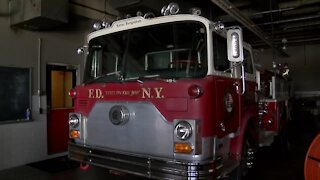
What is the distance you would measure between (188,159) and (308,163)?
3.73ft

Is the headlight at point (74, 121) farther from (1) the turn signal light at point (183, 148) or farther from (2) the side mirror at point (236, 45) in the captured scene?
(2) the side mirror at point (236, 45)

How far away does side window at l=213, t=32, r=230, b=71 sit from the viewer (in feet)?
10.3

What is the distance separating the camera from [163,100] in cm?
288

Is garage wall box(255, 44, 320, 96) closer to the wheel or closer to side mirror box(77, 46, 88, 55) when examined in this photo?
the wheel

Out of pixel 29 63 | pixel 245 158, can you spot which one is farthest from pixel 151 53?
pixel 29 63

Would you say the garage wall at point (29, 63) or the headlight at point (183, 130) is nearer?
the headlight at point (183, 130)

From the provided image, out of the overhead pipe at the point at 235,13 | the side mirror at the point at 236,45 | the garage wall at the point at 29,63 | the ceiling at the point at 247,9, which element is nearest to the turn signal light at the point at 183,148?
the side mirror at the point at 236,45

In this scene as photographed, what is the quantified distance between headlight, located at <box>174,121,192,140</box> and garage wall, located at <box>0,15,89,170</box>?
4.07 m

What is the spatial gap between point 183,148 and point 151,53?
1196 millimetres

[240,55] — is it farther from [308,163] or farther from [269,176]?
[269,176]

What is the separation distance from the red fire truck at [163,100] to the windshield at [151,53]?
0.03 ft

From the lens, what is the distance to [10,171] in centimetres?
536

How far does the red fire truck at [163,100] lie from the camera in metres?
2.73

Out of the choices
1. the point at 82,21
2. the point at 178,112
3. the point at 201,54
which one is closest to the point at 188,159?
the point at 178,112
